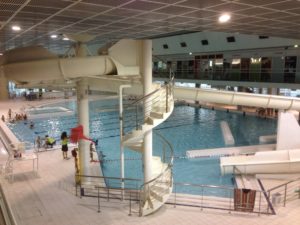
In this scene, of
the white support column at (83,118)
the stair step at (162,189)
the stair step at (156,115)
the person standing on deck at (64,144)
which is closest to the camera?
the stair step at (156,115)

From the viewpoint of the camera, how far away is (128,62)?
740cm

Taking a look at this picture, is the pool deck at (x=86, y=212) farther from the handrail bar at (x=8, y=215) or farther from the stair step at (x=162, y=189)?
the handrail bar at (x=8, y=215)

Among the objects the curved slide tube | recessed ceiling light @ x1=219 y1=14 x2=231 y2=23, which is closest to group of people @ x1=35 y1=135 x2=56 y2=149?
the curved slide tube

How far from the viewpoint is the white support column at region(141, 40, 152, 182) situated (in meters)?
7.24

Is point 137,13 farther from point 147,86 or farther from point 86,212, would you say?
point 86,212

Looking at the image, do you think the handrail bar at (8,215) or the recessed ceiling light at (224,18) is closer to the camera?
the handrail bar at (8,215)

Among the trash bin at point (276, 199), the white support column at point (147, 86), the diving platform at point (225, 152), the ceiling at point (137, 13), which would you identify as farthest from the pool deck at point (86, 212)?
the diving platform at point (225, 152)

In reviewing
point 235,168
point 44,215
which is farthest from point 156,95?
point 235,168

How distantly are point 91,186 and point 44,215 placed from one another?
6.83ft

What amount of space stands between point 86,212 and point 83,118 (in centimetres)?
302

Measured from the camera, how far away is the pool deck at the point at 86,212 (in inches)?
264

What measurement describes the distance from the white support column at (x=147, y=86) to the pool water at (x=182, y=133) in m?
2.92

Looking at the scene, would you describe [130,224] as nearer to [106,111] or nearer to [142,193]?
[142,193]

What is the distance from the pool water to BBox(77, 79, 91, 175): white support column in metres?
2.31
